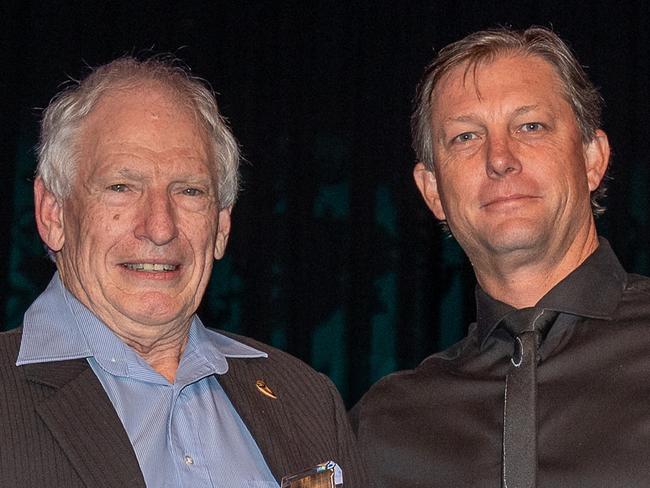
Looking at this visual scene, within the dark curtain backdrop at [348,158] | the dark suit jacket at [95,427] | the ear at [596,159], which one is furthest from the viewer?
the dark curtain backdrop at [348,158]

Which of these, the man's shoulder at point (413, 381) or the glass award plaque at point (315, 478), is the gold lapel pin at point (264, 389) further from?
the man's shoulder at point (413, 381)

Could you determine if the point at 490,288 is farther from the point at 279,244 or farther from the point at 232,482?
the point at 279,244

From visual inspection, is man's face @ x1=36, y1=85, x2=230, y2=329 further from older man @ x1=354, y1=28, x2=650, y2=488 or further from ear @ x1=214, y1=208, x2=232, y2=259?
older man @ x1=354, y1=28, x2=650, y2=488

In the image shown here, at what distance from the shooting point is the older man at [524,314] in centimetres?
246

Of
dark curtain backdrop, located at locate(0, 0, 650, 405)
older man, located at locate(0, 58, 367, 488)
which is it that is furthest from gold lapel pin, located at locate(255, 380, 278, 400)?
dark curtain backdrop, located at locate(0, 0, 650, 405)

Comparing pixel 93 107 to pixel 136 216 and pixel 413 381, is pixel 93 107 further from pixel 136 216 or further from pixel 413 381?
pixel 413 381

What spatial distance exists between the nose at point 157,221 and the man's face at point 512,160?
0.70 m

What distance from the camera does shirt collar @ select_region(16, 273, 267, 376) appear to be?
235 centimetres

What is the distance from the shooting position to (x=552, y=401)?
2.54 metres

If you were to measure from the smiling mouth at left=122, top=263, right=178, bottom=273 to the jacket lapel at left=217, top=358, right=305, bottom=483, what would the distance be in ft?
0.92

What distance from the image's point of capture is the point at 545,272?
8.98 ft

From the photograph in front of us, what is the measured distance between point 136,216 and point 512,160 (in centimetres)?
88

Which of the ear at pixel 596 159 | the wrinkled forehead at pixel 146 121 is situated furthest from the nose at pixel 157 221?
the ear at pixel 596 159

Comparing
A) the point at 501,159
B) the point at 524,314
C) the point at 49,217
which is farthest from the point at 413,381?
the point at 49,217
